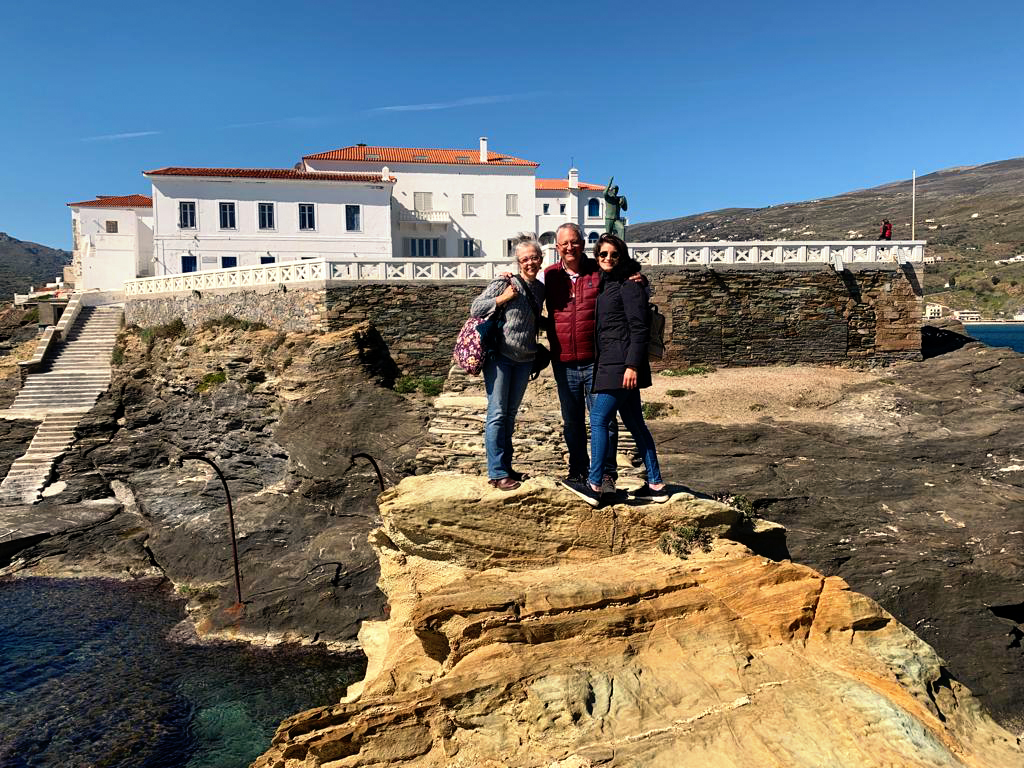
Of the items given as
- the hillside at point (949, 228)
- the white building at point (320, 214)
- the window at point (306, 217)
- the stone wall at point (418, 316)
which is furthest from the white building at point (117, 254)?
the hillside at point (949, 228)

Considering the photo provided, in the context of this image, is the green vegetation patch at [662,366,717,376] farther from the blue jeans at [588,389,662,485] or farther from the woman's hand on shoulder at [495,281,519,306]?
the woman's hand on shoulder at [495,281,519,306]

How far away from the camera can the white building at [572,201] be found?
45812mm

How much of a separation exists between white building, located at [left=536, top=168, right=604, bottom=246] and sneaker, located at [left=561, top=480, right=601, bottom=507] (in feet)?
134

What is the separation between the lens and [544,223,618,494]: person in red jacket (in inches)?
212

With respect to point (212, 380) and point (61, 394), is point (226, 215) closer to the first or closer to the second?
point (61, 394)

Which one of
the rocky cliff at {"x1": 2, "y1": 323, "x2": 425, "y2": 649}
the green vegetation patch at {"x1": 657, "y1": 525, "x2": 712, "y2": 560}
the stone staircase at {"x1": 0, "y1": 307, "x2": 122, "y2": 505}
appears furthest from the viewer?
the stone staircase at {"x1": 0, "y1": 307, "x2": 122, "y2": 505}

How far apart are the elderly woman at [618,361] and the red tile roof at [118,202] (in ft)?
146

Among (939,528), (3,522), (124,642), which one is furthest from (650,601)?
(3,522)

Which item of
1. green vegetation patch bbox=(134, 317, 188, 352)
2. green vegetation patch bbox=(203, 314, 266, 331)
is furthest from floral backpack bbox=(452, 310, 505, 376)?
green vegetation patch bbox=(134, 317, 188, 352)

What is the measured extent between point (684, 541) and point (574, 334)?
6.04 feet

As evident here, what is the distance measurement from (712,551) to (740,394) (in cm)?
1585

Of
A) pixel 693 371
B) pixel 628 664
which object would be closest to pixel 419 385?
pixel 693 371

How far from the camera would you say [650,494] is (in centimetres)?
545

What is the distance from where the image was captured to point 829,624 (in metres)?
4.57
